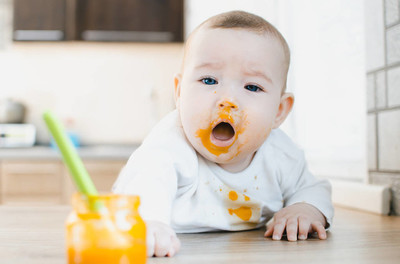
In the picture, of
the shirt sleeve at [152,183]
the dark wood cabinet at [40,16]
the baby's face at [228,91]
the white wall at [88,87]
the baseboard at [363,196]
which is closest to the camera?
the shirt sleeve at [152,183]

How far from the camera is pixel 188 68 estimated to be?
2.84 feet

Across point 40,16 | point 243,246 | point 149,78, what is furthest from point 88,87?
point 243,246

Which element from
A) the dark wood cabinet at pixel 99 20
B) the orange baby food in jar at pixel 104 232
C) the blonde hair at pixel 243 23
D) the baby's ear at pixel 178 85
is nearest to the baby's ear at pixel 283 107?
the blonde hair at pixel 243 23

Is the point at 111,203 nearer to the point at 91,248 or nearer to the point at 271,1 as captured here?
the point at 91,248

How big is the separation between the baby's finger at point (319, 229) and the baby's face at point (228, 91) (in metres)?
0.18

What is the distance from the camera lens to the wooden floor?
23.7 inches

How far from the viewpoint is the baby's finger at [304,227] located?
2.62 ft

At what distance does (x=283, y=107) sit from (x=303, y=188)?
0.18 meters

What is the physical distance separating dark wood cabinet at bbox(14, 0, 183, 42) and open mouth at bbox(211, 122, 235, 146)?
91.4 inches

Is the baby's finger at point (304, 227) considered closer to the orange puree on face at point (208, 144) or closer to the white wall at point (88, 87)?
the orange puree on face at point (208, 144)

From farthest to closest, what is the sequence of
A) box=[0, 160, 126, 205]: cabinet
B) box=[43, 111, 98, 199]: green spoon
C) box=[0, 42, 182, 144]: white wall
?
box=[0, 42, 182, 144]: white wall < box=[0, 160, 126, 205]: cabinet < box=[43, 111, 98, 199]: green spoon

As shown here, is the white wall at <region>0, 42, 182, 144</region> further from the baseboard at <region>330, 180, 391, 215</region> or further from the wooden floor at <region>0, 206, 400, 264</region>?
the wooden floor at <region>0, 206, 400, 264</region>

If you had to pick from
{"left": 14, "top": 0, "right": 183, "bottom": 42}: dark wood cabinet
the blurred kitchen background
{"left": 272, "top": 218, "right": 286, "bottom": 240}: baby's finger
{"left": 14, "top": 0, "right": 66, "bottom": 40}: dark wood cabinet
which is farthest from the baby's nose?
{"left": 14, "top": 0, "right": 66, "bottom": 40}: dark wood cabinet

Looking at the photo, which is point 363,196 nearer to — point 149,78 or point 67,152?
point 67,152
